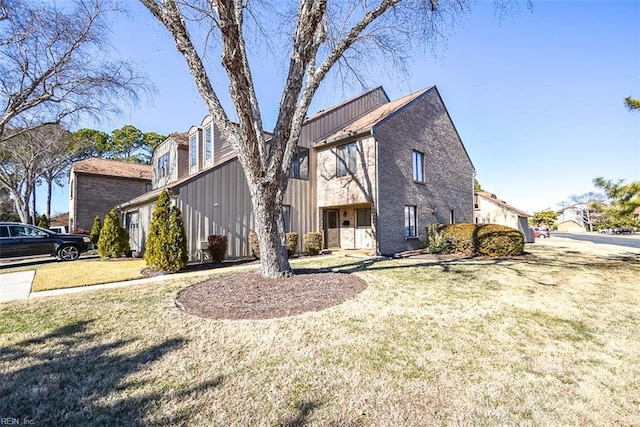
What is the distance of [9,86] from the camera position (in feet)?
46.7

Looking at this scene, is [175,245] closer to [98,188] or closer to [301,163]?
[301,163]

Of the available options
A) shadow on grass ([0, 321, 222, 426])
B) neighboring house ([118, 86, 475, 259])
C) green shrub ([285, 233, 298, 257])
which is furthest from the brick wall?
shadow on grass ([0, 321, 222, 426])

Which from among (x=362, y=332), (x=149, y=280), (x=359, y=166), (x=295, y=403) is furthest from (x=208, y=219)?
(x=295, y=403)

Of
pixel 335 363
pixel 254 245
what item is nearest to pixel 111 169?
pixel 254 245

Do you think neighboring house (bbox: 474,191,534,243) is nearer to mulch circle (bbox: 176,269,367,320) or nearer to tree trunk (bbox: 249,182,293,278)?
mulch circle (bbox: 176,269,367,320)

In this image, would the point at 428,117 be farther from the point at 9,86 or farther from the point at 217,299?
the point at 9,86

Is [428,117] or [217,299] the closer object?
[217,299]

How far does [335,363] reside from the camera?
3502 mm

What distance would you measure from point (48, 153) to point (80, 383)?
97.9 ft

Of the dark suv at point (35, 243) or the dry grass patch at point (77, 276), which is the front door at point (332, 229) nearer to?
the dry grass patch at point (77, 276)

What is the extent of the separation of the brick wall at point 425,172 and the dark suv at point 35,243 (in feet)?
45.4

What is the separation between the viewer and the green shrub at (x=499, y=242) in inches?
483

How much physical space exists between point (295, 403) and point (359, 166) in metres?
11.8

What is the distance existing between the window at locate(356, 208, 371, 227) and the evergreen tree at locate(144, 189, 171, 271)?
8536 millimetres
